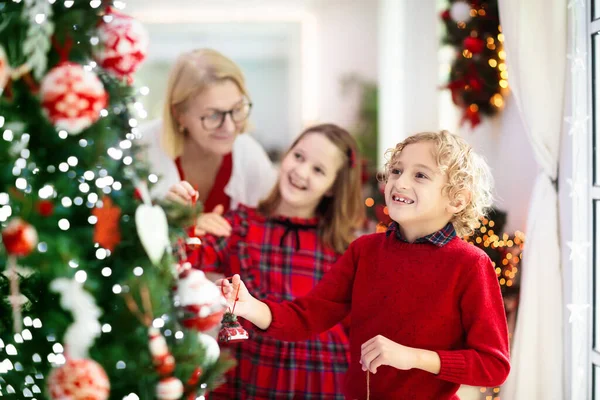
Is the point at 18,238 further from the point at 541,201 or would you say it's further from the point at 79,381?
the point at 541,201

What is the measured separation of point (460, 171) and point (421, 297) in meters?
0.35

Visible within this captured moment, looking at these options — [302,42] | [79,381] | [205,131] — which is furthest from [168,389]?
[302,42]

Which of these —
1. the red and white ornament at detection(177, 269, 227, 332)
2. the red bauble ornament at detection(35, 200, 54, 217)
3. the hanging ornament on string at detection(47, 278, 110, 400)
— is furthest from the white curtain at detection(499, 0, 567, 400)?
the red bauble ornament at detection(35, 200, 54, 217)

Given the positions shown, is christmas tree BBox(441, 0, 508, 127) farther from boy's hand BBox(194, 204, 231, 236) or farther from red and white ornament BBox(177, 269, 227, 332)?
red and white ornament BBox(177, 269, 227, 332)

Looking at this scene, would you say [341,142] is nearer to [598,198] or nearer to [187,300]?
[598,198]

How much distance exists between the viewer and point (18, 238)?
1.35m

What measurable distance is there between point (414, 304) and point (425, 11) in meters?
2.54

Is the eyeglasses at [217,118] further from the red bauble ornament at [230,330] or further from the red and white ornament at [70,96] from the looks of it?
the red and white ornament at [70,96]

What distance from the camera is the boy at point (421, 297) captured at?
164cm

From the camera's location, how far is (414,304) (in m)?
1.74

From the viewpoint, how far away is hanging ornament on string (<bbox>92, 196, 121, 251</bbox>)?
4.70 feet

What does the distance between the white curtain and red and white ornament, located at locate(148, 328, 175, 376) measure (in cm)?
156

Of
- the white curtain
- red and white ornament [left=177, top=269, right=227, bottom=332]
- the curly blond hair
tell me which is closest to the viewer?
red and white ornament [left=177, top=269, right=227, bottom=332]

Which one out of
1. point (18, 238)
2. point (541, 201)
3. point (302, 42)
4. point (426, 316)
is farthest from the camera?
point (302, 42)
